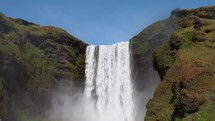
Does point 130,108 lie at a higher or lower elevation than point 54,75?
lower

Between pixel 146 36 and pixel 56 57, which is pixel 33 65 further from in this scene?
pixel 146 36

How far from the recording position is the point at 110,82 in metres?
63.0

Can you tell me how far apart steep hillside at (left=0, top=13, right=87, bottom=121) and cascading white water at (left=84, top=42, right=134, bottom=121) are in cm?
243

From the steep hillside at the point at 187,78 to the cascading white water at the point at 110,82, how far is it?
30084 millimetres

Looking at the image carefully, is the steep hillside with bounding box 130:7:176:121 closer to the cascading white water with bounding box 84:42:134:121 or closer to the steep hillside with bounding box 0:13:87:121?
the cascading white water with bounding box 84:42:134:121

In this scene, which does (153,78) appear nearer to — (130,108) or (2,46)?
(130,108)

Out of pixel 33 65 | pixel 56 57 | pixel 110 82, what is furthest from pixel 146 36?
pixel 33 65

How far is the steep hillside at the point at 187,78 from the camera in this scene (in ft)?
69.0

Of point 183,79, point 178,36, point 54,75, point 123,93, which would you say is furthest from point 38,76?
point 183,79

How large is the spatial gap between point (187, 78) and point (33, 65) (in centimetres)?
4302

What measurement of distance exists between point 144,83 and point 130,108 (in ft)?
15.6

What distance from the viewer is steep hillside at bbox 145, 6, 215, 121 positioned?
828 inches

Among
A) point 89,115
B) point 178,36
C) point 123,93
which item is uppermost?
Answer: point 178,36

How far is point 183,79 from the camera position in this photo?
2288 cm
